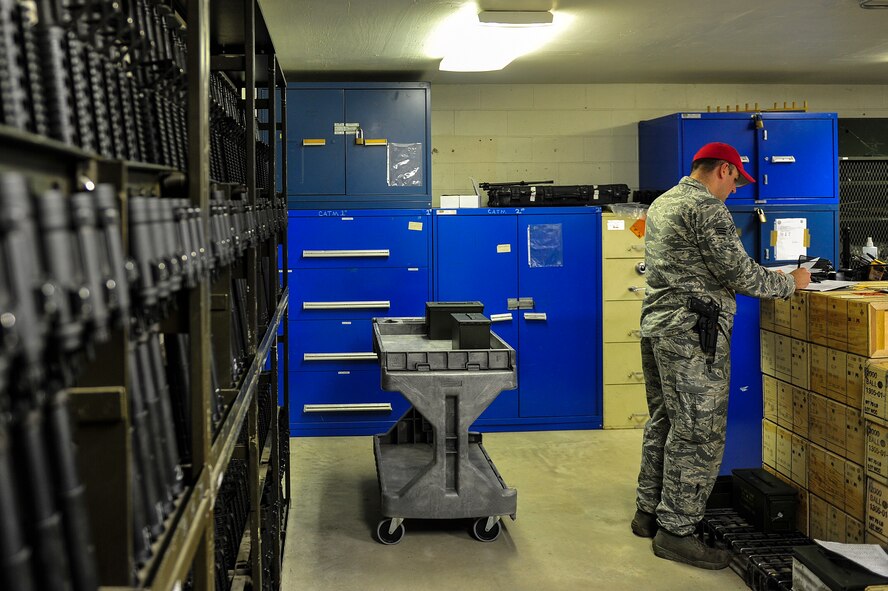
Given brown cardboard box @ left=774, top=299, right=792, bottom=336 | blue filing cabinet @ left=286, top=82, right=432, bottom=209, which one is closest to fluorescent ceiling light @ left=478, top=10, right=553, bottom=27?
blue filing cabinet @ left=286, top=82, right=432, bottom=209

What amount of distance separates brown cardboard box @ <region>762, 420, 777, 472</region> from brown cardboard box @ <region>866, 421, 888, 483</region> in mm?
709

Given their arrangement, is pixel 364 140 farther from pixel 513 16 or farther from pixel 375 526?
pixel 375 526

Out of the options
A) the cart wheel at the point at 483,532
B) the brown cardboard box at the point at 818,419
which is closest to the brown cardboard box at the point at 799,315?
the brown cardboard box at the point at 818,419

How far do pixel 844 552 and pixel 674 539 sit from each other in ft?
3.04

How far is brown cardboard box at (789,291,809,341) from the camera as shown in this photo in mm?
3532

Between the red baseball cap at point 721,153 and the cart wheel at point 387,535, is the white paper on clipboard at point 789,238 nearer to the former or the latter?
the red baseball cap at point 721,153

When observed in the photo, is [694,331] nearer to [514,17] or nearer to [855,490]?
[855,490]

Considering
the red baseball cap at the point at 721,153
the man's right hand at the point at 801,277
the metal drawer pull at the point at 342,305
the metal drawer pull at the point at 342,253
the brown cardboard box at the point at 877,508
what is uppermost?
the red baseball cap at the point at 721,153

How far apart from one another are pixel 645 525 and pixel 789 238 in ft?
10.2

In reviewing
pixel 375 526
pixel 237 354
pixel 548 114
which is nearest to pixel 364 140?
A: pixel 548 114

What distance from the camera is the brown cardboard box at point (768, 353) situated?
12.5 ft

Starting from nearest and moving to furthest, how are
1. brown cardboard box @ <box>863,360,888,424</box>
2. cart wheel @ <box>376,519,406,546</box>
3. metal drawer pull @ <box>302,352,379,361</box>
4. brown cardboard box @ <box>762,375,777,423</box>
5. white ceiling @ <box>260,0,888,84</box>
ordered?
1. brown cardboard box @ <box>863,360,888,424</box>
2. brown cardboard box @ <box>762,375,777,423</box>
3. cart wheel @ <box>376,519,406,546</box>
4. white ceiling @ <box>260,0,888,84</box>
5. metal drawer pull @ <box>302,352,379,361</box>

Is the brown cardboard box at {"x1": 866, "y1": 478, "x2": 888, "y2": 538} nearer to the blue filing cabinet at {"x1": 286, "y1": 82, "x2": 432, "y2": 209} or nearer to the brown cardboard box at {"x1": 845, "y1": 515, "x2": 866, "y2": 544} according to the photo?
the brown cardboard box at {"x1": 845, "y1": 515, "x2": 866, "y2": 544}

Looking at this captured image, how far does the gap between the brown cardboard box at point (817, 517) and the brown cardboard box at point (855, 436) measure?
31cm
